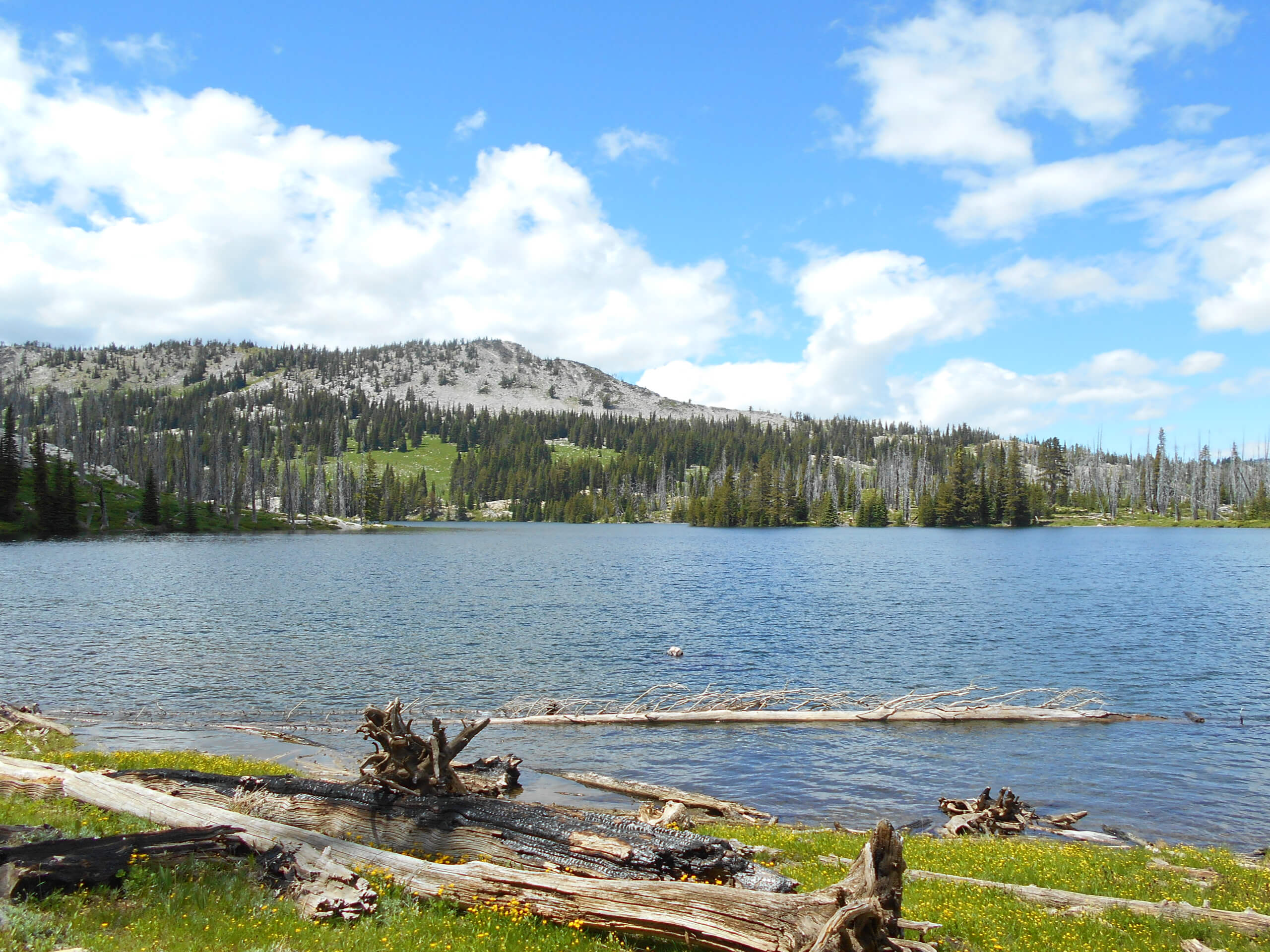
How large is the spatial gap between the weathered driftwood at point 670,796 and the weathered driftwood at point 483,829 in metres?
7.56

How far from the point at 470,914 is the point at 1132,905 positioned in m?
10.1

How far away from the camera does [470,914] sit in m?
9.67

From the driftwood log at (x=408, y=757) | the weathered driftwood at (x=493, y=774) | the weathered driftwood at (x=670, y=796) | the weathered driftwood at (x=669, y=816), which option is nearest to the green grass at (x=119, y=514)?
the weathered driftwood at (x=493, y=774)

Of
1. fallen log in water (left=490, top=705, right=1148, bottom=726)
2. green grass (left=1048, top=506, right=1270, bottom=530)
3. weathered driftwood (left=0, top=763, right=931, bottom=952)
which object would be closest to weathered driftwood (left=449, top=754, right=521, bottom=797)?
fallen log in water (left=490, top=705, right=1148, bottom=726)

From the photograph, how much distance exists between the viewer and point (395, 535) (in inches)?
6540

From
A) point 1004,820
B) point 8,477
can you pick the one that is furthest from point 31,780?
point 8,477

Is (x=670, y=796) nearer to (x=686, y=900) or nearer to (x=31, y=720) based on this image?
(x=686, y=900)

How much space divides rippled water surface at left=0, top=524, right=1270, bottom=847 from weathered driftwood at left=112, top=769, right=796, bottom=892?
1065 cm

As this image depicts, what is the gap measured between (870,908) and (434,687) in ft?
95.2

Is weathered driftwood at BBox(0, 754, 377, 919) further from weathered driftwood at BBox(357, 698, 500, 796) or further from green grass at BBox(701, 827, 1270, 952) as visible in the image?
green grass at BBox(701, 827, 1270, 952)

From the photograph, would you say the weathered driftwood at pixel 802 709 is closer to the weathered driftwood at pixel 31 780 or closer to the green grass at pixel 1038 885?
the green grass at pixel 1038 885

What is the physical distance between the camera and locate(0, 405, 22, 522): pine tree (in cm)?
11525

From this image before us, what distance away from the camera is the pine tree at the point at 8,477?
378 ft

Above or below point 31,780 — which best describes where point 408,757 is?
above
